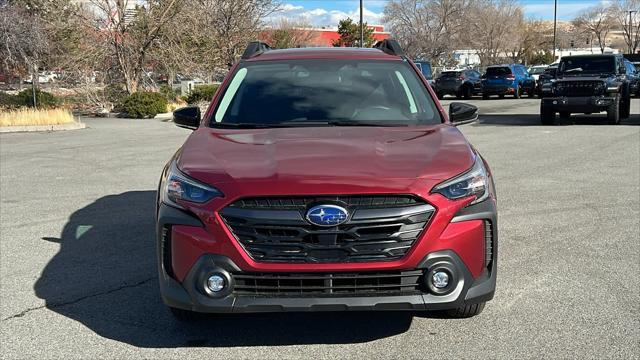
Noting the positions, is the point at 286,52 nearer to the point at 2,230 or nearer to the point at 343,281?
the point at 343,281

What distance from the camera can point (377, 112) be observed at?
466 cm

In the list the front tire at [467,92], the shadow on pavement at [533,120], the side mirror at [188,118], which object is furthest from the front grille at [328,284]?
the front tire at [467,92]

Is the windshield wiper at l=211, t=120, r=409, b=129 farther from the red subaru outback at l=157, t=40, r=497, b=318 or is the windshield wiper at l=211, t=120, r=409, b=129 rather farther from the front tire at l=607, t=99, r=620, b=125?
the front tire at l=607, t=99, r=620, b=125

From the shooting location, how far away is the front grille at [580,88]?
57.0ft

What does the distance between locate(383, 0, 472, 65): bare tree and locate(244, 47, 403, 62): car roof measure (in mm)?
60743

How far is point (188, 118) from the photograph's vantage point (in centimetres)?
502

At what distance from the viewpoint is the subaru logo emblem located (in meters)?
3.36

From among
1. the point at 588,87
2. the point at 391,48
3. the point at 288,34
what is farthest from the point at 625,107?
the point at 288,34

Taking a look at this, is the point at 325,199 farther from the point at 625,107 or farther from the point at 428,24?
the point at 428,24

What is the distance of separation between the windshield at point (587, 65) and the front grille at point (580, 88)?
47 cm

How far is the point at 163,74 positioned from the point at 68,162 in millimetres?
17851

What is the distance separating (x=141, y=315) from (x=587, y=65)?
650 inches

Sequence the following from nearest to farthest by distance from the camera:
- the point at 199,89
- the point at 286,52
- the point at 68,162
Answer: the point at 286,52 < the point at 68,162 < the point at 199,89

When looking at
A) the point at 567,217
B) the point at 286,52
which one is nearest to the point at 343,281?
the point at 286,52
